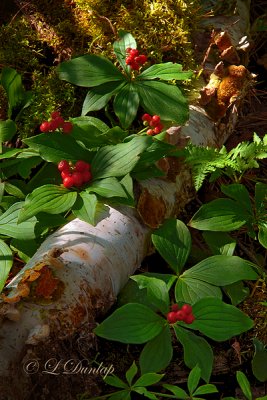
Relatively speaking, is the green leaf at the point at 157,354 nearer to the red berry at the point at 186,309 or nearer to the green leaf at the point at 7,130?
the red berry at the point at 186,309

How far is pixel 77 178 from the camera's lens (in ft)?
8.34

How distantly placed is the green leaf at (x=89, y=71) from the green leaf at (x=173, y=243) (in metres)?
0.90

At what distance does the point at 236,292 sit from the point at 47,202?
95 centimetres

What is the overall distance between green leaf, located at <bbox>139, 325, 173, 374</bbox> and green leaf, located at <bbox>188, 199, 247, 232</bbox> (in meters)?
0.64

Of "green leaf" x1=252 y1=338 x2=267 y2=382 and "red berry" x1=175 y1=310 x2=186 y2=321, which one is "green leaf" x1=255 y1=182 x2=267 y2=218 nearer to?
"green leaf" x1=252 y1=338 x2=267 y2=382

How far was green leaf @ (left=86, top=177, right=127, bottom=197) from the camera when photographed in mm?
2445

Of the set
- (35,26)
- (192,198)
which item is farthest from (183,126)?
(35,26)

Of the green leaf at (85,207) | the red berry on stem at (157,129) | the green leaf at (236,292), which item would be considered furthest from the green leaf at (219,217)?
the green leaf at (85,207)

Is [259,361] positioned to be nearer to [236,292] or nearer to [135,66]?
[236,292]

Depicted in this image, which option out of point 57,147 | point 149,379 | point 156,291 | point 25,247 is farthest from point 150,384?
point 57,147

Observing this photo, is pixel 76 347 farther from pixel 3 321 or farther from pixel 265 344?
pixel 265 344

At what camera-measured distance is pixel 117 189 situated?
2457 millimetres

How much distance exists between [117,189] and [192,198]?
0.78 metres

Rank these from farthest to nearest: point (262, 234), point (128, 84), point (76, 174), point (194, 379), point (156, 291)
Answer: point (128, 84) → point (262, 234) → point (76, 174) → point (156, 291) → point (194, 379)
